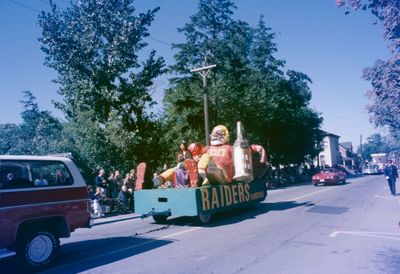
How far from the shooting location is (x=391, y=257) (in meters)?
6.90

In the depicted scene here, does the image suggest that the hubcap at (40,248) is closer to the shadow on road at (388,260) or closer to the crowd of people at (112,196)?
the shadow on road at (388,260)

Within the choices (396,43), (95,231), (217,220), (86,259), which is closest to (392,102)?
(396,43)

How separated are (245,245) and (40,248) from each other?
4.21 meters

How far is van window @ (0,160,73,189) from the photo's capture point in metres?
6.51

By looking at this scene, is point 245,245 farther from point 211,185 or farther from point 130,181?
point 130,181

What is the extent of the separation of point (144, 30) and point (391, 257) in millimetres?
18487

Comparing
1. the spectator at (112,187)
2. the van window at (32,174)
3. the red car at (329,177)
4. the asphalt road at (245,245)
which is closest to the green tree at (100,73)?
the spectator at (112,187)

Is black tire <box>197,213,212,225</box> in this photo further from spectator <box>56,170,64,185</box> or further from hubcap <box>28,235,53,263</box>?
hubcap <box>28,235,53,263</box>

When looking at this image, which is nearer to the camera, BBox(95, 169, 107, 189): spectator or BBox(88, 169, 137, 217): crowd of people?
BBox(88, 169, 137, 217): crowd of people

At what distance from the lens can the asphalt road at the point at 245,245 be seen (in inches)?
255

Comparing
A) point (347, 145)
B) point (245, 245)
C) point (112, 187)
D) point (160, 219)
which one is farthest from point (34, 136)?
point (347, 145)

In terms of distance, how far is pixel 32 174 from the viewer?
697 centimetres

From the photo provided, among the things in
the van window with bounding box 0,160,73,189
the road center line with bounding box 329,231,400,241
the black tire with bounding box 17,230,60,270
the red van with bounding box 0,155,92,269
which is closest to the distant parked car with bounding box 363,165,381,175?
the road center line with bounding box 329,231,400,241

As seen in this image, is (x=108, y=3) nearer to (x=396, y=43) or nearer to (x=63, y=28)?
(x=63, y=28)
